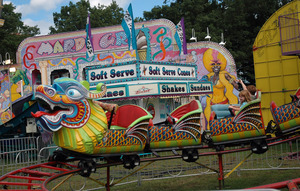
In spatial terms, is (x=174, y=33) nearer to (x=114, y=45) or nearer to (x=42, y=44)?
(x=114, y=45)

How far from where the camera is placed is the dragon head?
5660 millimetres

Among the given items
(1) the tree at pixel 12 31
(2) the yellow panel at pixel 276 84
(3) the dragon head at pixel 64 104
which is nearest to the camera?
(3) the dragon head at pixel 64 104

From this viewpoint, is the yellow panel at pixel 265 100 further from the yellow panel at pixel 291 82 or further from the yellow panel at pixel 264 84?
the yellow panel at pixel 291 82

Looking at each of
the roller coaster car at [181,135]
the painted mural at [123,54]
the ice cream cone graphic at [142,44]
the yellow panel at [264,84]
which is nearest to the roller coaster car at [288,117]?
the roller coaster car at [181,135]

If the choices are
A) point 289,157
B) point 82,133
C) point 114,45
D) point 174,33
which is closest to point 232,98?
point 174,33

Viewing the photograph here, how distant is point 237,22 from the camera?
33.5 metres

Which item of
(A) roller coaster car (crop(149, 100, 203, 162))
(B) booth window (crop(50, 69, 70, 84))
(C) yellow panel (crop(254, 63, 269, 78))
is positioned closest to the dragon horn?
(A) roller coaster car (crop(149, 100, 203, 162))

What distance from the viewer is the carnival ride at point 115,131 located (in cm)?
577

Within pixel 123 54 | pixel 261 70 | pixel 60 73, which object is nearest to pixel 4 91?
pixel 60 73

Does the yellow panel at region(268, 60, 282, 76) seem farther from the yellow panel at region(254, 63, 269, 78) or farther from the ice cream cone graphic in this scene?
the ice cream cone graphic

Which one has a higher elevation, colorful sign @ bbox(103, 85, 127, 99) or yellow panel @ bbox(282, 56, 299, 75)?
yellow panel @ bbox(282, 56, 299, 75)

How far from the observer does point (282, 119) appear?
722cm

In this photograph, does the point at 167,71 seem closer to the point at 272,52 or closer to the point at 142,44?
the point at 272,52

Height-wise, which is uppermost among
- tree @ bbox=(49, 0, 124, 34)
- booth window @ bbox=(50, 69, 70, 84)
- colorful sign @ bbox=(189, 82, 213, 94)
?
tree @ bbox=(49, 0, 124, 34)
